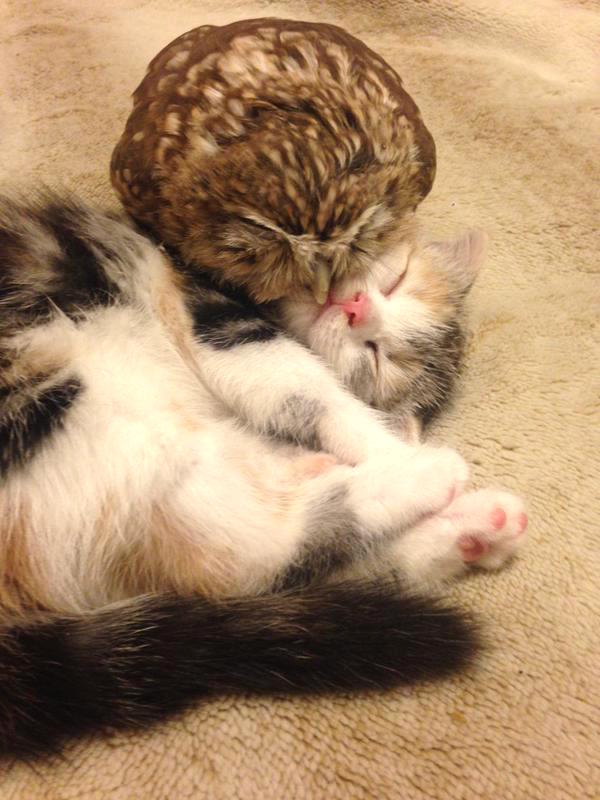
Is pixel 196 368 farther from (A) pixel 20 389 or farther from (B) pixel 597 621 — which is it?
(B) pixel 597 621

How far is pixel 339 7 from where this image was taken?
1731mm

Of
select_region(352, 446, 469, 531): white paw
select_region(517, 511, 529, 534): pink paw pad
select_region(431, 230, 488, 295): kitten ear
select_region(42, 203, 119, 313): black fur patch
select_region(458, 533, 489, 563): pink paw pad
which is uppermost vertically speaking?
select_region(42, 203, 119, 313): black fur patch

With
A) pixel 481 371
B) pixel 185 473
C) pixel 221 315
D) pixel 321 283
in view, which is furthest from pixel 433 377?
pixel 185 473

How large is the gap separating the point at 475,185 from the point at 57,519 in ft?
3.99

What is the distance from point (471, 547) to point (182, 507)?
15.3 inches

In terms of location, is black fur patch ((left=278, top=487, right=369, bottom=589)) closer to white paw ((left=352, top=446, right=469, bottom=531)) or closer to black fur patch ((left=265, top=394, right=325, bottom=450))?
white paw ((left=352, top=446, right=469, bottom=531))

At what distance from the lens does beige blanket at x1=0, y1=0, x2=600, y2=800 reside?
61 cm

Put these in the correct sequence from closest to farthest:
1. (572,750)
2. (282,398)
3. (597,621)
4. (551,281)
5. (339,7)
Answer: (572,750), (597,621), (282,398), (551,281), (339,7)

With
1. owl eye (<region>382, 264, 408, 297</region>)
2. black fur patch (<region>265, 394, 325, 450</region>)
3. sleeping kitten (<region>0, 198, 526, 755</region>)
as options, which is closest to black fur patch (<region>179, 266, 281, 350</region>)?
sleeping kitten (<region>0, 198, 526, 755</region>)

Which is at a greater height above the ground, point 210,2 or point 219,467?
point 210,2

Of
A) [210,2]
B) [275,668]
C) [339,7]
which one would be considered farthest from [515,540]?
[210,2]

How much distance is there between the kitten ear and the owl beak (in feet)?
1.06

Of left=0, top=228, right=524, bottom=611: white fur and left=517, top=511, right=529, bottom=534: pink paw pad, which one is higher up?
left=0, top=228, right=524, bottom=611: white fur

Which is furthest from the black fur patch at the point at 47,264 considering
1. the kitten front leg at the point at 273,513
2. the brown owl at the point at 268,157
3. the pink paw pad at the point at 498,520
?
the pink paw pad at the point at 498,520
